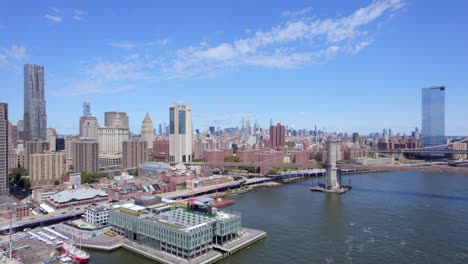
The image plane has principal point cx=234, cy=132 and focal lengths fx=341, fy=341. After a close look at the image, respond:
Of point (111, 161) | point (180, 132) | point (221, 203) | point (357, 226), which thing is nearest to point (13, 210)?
point (221, 203)

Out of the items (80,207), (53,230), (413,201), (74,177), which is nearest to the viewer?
(53,230)

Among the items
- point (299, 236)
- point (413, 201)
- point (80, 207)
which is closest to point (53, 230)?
point (80, 207)

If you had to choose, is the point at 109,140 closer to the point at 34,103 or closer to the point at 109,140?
the point at 109,140

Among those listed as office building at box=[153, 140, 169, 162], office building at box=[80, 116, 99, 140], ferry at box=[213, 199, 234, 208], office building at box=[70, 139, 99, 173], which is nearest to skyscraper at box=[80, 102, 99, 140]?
office building at box=[80, 116, 99, 140]

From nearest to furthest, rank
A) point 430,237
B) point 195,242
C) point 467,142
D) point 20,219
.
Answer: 1. point 195,242
2. point 430,237
3. point 20,219
4. point 467,142

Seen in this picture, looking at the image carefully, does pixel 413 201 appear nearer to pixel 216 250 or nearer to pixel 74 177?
pixel 216 250

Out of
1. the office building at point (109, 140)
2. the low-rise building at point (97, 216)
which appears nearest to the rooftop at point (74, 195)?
the low-rise building at point (97, 216)

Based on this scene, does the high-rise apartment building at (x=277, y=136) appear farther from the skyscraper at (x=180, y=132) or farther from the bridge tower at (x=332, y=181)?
the bridge tower at (x=332, y=181)
